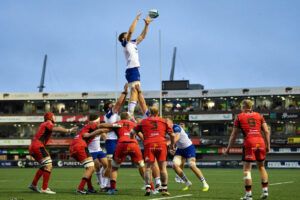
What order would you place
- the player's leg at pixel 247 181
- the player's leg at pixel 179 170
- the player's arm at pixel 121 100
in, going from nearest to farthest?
1. the player's leg at pixel 247 181
2. the player's arm at pixel 121 100
3. the player's leg at pixel 179 170

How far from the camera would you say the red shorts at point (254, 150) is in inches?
630

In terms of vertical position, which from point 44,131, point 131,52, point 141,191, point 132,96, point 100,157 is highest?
point 131,52

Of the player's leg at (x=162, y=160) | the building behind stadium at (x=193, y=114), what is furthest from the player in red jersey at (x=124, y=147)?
the building behind stadium at (x=193, y=114)

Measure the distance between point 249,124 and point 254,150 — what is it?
75 cm

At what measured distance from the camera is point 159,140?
57.6 ft

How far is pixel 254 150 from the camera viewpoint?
1608 cm

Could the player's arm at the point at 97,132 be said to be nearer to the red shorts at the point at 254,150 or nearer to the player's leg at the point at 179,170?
the player's leg at the point at 179,170

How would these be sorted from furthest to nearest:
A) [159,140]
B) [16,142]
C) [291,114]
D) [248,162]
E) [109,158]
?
1. [16,142]
2. [291,114]
3. [109,158]
4. [159,140]
5. [248,162]

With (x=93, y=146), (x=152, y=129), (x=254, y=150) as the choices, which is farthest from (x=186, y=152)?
(x=254, y=150)

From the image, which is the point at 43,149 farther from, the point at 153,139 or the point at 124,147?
the point at 153,139

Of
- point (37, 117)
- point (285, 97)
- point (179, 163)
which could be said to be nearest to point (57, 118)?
point (37, 117)

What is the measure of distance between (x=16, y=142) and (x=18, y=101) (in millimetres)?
8213

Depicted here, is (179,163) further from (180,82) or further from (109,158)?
(180,82)

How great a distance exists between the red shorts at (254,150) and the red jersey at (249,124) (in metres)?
0.18
